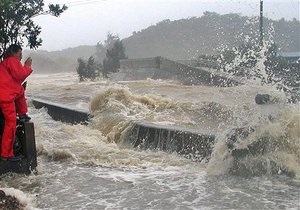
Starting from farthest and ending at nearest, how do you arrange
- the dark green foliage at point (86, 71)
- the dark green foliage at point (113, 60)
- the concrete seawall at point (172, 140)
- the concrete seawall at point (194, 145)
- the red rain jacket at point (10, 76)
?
the dark green foliage at point (113, 60) < the dark green foliage at point (86, 71) < the concrete seawall at point (172, 140) < the concrete seawall at point (194, 145) < the red rain jacket at point (10, 76)

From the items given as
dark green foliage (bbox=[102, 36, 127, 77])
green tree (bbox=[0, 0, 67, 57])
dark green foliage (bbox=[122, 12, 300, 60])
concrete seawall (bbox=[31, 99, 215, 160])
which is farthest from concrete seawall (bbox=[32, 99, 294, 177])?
dark green foliage (bbox=[122, 12, 300, 60])

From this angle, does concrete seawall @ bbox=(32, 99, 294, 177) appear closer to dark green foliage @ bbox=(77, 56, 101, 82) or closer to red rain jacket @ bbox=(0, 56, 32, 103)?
red rain jacket @ bbox=(0, 56, 32, 103)

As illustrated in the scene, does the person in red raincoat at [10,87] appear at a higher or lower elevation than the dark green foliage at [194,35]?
lower

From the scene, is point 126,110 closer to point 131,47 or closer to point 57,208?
point 57,208

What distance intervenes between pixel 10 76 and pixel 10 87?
5.8 inches

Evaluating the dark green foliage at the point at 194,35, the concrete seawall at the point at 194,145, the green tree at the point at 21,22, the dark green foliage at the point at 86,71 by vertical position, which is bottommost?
the concrete seawall at the point at 194,145

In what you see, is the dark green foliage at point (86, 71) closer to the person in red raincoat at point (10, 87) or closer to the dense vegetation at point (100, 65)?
the dense vegetation at point (100, 65)

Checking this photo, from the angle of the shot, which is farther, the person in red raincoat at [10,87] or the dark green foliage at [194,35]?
the dark green foliage at [194,35]

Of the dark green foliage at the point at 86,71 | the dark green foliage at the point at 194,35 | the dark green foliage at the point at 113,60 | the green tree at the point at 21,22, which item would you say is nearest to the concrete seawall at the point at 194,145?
the green tree at the point at 21,22

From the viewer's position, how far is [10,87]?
5.64m

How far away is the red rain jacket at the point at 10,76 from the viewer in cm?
559

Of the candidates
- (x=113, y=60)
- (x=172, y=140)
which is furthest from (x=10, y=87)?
(x=113, y=60)

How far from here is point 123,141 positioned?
27.8 feet

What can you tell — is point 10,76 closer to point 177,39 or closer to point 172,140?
point 172,140
